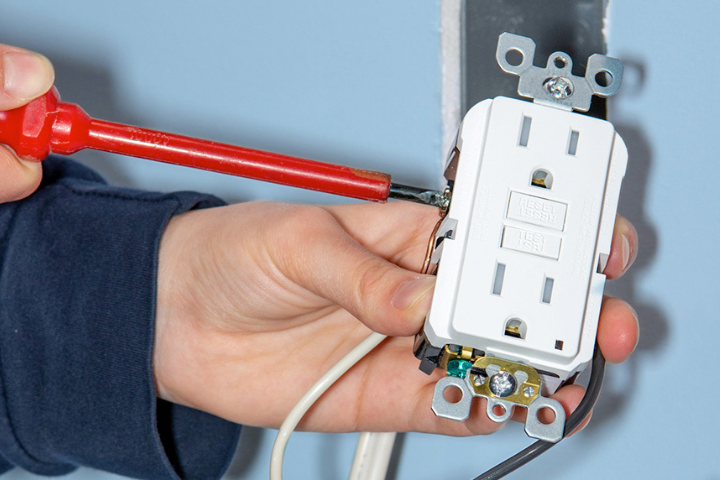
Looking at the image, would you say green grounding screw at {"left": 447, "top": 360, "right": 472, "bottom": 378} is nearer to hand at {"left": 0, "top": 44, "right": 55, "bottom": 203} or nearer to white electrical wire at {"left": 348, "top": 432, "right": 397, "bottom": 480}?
white electrical wire at {"left": 348, "top": 432, "right": 397, "bottom": 480}

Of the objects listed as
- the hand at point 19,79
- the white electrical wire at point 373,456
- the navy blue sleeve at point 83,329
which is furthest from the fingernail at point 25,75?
the white electrical wire at point 373,456

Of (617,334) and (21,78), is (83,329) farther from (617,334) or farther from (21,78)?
(617,334)

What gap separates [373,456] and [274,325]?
160 millimetres

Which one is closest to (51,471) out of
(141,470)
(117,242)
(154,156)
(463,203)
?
(141,470)

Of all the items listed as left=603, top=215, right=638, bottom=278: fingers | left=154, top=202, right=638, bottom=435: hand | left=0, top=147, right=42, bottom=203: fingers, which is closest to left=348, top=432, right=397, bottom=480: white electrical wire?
left=154, top=202, right=638, bottom=435: hand

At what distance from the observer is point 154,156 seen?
1.45 feet

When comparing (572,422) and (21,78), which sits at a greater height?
(21,78)

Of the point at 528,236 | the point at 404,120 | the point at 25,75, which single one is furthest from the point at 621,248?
the point at 25,75

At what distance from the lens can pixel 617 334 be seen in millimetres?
471

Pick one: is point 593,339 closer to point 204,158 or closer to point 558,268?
point 558,268

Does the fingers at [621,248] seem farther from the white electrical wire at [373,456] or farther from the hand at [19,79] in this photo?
the hand at [19,79]

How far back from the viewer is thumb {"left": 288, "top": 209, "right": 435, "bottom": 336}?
42cm

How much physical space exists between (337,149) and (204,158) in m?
0.24

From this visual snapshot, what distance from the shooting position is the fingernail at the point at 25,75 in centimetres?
43
